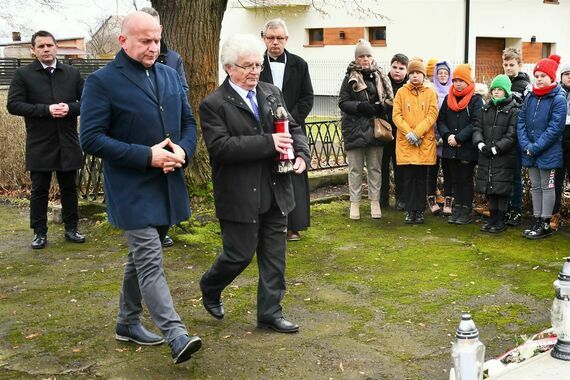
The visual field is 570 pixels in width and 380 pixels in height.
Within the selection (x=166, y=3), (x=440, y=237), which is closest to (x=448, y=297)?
(x=440, y=237)

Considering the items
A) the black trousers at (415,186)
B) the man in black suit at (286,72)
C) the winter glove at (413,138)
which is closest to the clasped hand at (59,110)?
the man in black suit at (286,72)

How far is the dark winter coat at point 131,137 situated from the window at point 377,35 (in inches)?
1030

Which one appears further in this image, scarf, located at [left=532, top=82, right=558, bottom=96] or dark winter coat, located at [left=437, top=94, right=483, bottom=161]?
dark winter coat, located at [left=437, top=94, right=483, bottom=161]

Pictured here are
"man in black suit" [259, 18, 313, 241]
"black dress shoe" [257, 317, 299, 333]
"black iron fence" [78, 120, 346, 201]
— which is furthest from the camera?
"black iron fence" [78, 120, 346, 201]

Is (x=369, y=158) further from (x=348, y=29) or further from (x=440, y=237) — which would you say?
(x=348, y=29)

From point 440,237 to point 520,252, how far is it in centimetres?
94

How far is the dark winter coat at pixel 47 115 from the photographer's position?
741 cm

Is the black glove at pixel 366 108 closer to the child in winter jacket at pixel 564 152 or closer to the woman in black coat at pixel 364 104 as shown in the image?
the woman in black coat at pixel 364 104

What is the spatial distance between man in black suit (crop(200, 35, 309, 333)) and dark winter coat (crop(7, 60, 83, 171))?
319 centimetres

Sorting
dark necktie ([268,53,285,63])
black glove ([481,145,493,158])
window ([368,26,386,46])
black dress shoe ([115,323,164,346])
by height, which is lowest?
black dress shoe ([115,323,164,346])

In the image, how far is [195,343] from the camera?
418cm

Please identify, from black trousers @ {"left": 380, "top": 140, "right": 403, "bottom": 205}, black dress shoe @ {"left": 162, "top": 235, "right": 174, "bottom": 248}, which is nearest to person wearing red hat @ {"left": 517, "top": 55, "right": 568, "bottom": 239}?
black trousers @ {"left": 380, "top": 140, "right": 403, "bottom": 205}

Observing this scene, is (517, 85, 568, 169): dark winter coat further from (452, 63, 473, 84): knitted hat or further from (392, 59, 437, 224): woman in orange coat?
(392, 59, 437, 224): woman in orange coat

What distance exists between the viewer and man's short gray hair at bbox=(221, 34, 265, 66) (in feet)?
15.1
